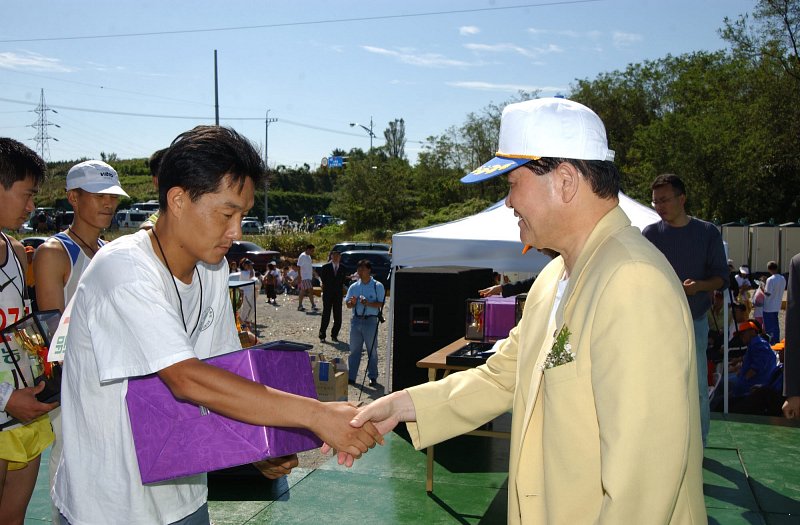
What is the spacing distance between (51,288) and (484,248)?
5822 millimetres

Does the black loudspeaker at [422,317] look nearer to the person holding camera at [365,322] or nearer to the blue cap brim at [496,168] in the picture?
the person holding camera at [365,322]

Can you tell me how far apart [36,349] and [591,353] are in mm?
2194

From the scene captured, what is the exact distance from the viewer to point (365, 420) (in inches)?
103

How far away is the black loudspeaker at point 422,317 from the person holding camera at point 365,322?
3.78 m

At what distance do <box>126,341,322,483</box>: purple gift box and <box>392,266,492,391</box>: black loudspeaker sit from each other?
559 centimetres

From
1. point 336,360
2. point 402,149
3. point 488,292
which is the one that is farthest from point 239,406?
point 402,149

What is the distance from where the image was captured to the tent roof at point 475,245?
8.54 metres

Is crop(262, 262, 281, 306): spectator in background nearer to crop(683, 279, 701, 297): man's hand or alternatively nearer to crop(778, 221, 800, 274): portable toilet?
crop(683, 279, 701, 297): man's hand

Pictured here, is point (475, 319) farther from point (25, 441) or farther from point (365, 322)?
point (365, 322)

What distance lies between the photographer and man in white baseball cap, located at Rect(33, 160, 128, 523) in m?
3.28

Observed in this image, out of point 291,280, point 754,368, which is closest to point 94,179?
point 754,368

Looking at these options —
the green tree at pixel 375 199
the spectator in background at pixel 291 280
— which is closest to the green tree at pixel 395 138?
the green tree at pixel 375 199

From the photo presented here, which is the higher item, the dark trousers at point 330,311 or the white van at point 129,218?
the white van at point 129,218

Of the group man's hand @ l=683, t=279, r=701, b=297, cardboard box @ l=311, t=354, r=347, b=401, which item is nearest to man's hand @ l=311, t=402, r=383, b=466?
man's hand @ l=683, t=279, r=701, b=297
